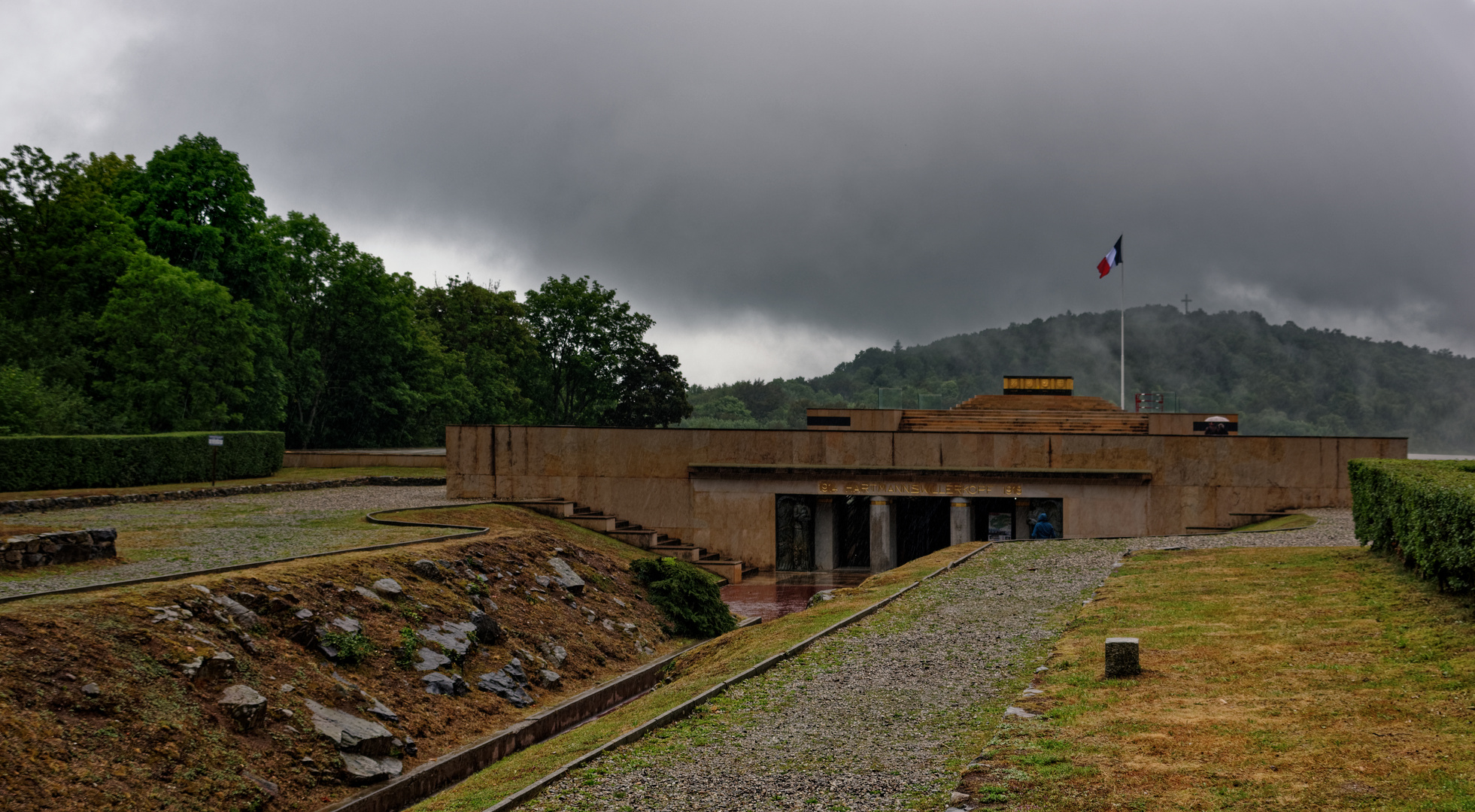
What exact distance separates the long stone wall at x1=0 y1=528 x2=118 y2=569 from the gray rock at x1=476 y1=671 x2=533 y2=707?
6647mm

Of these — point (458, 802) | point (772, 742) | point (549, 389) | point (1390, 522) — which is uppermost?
point (549, 389)

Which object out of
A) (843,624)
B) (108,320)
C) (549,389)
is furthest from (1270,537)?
(549,389)

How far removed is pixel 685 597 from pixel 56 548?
11.5m

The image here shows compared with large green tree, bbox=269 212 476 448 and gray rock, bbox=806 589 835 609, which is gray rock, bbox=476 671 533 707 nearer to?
gray rock, bbox=806 589 835 609

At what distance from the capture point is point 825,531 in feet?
102

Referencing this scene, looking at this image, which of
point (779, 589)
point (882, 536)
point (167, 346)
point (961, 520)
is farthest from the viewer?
point (167, 346)

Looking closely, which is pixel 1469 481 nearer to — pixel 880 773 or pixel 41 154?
pixel 880 773

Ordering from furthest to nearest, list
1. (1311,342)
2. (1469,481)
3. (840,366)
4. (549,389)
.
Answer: (840,366)
(1311,342)
(549,389)
(1469,481)

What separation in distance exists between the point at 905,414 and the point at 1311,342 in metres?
123

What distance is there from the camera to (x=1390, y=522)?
14852 millimetres

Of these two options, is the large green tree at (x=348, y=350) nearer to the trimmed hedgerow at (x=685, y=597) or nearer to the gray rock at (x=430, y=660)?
the trimmed hedgerow at (x=685, y=597)

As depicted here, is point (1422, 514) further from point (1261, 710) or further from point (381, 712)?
point (381, 712)

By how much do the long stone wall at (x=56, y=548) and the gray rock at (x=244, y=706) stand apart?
6.31 metres

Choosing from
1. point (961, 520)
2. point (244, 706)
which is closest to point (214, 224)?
point (961, 520)
